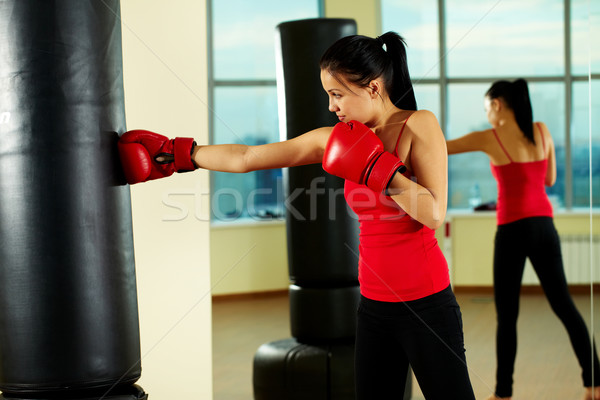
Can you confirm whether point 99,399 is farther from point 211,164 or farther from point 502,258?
point 502,258

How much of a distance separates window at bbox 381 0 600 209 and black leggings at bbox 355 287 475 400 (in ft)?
15.6

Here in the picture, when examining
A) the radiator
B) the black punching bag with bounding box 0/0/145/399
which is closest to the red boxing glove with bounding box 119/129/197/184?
the black punching bag with bounding box 0/0/145/399

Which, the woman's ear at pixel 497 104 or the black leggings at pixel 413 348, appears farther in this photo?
the woman's ear at pixel 497 104

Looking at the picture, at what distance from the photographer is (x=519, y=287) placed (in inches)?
109

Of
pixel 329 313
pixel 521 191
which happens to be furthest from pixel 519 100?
pixel 329 313

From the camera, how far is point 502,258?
2.79 metres

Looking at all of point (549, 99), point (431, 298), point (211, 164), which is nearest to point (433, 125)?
point (431, 298)

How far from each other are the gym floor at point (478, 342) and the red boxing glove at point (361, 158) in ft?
2.48

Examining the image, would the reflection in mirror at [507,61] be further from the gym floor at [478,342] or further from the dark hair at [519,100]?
the dark hair at [519,100]

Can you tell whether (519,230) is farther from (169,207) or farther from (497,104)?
(169,207)

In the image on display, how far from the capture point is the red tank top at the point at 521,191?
110 inches

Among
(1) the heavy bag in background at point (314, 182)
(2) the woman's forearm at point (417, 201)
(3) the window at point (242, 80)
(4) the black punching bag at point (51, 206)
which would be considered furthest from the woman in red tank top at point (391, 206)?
(3) the window at point (242, 80)

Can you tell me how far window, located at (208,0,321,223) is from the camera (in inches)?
236

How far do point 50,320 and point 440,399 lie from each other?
0.86 m
